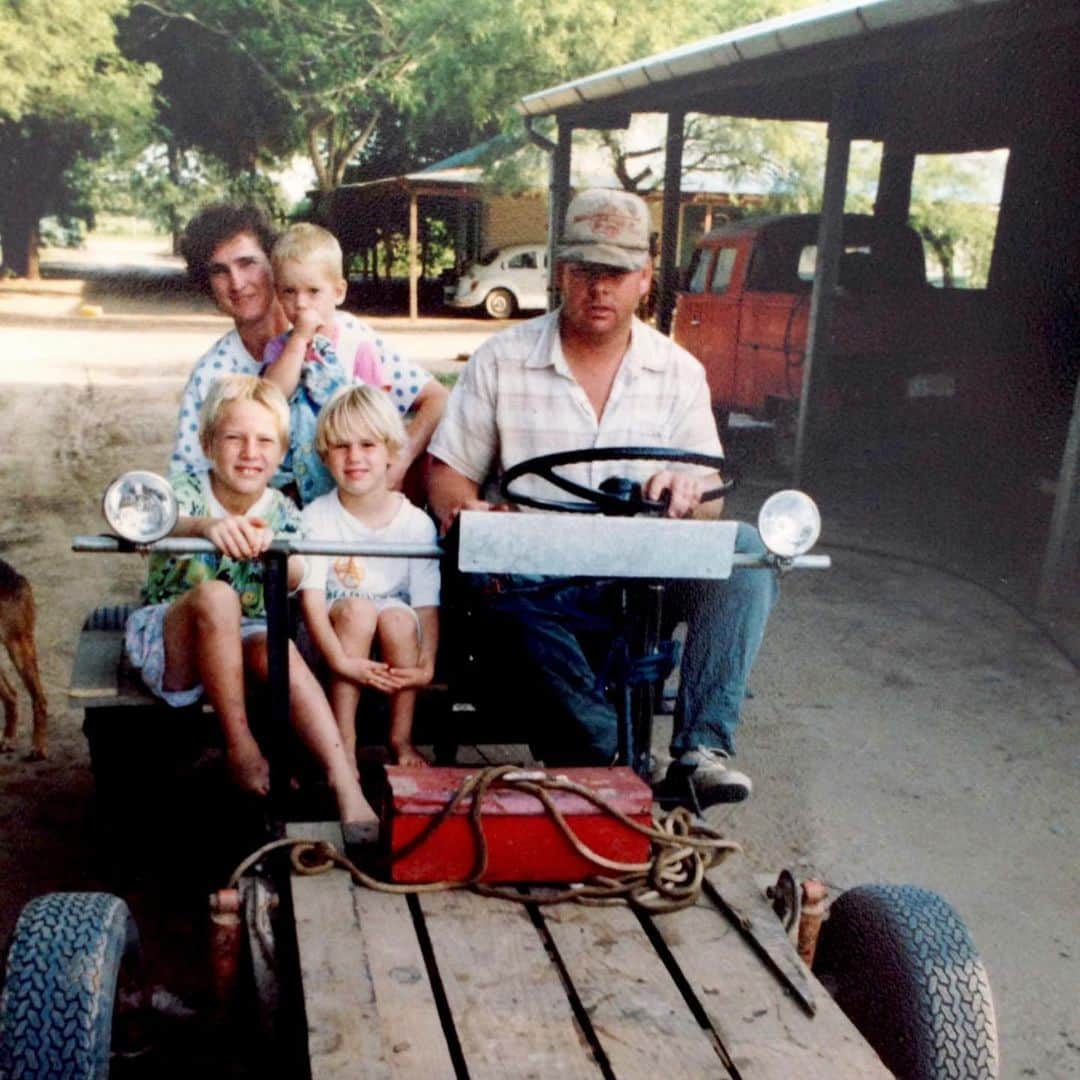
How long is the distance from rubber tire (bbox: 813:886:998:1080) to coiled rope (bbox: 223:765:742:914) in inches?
14.2

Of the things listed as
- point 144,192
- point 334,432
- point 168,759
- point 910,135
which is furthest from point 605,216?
point 144,192

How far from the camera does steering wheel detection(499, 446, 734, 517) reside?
291 centimetres

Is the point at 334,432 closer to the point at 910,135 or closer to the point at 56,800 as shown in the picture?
the point at 56,800

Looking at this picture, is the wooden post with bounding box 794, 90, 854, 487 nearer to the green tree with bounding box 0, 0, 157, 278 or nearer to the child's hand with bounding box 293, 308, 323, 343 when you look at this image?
the child's hand with bounding box 293, 308, 323, 343

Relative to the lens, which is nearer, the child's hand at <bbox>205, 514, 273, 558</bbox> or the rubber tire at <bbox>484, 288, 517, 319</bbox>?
the child's hand at <bbox>205, 514, 273, 558</bbox>

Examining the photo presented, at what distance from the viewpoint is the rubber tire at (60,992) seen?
219 centimetres

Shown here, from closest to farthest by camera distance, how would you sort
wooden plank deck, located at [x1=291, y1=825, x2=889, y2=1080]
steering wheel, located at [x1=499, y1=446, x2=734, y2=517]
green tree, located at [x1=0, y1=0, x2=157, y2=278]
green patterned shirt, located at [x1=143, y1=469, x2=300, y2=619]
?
wooden plank deck, located at [x1=291, y1=825, x2=889, y2=1080]
steering wheel, located at [x1=499, y1=446, x2=734, y2=517]
green patterned shirt, located at [x1=143, y1=469, x2=300, y2=619]
green tree, located at [x1=0, y1=0, x2=157, y2=278]

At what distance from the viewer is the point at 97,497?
8.89 meters

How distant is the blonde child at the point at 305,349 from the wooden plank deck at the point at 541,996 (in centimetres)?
163

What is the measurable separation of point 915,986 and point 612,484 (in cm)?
131

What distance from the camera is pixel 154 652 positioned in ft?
10.9

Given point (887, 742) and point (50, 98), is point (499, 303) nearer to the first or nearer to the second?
point (50, 98)

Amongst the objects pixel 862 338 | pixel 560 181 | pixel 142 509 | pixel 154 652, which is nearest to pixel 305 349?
pixel 154 652

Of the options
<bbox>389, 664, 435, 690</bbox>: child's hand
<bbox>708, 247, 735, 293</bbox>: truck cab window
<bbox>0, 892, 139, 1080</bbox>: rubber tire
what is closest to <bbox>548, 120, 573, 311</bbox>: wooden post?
<bbox>708, 247, 735, 293</bbox>: truck cab window
